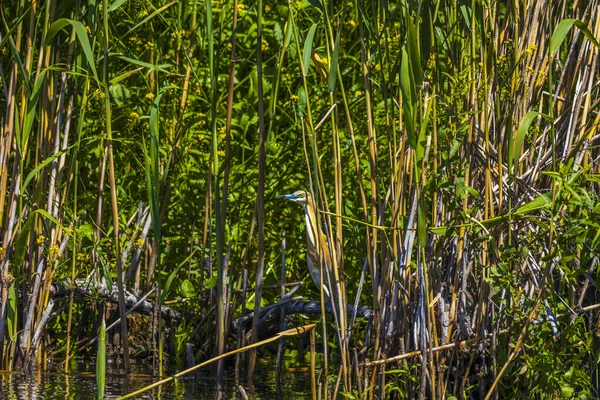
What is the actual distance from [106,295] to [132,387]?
738 mm

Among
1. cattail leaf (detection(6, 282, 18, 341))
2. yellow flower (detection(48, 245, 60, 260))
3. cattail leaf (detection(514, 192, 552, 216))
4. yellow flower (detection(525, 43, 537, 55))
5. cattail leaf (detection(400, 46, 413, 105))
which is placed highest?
yellow flower (detection(525, 43, 537, 55))

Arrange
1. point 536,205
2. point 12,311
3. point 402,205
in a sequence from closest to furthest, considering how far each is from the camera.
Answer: point 536,205 < point 402,205 < point 12,311

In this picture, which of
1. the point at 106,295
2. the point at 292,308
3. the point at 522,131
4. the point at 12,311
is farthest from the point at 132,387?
the point at 522,131

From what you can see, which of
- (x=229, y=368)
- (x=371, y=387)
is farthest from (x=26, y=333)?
(x=371, y=387)

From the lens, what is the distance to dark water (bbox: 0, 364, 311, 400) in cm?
399

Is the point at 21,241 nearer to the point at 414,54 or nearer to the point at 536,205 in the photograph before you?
the point at 414,54

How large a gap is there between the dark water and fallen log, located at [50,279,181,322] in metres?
0.38

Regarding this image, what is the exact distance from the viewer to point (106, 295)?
4.81 meters

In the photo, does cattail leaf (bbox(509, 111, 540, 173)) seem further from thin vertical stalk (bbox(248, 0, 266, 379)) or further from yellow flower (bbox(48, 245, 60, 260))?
yellow flower (bbox(48, 245, 60, 260))

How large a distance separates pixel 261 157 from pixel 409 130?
1.10m

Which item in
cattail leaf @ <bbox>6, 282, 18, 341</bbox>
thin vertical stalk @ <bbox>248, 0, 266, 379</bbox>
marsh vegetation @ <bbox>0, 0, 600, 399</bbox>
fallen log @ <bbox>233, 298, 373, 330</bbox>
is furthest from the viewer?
fallen log @ <bbox>233, 298, 373, 330</bbox>

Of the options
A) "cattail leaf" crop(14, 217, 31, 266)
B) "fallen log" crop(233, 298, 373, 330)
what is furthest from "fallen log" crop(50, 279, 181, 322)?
"cattail leaf" crop(14, 217, 31, 266)

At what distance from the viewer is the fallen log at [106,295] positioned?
4.70 m

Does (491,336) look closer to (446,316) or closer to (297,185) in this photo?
(446,316)
